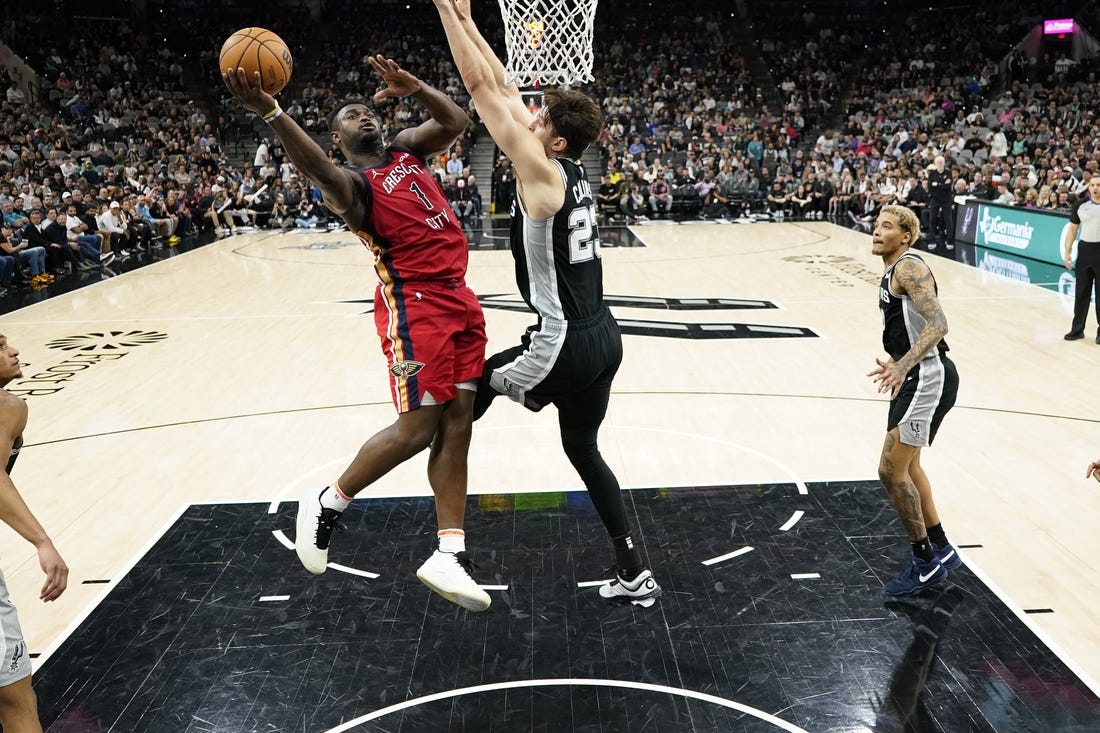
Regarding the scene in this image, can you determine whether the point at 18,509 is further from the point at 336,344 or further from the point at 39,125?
the point at 39,125

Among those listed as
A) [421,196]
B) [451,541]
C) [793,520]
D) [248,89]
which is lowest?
[793,520]

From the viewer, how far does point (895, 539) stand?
4590 millimetres

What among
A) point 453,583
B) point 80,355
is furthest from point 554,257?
point 80,355

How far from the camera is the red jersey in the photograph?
3547 mm

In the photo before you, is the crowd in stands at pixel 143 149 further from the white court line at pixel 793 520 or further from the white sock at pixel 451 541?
the white court line at pixel 793 520

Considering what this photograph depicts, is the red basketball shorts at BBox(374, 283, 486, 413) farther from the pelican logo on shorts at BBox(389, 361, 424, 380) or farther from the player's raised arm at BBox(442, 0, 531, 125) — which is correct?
the player's raised arm at BBox(442, 0, 531, 125)

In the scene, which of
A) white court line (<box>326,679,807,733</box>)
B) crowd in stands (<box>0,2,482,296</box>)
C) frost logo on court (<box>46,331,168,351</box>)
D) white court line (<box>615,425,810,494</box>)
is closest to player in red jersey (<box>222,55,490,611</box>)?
white court line (<box>326,679,807,733</box>)

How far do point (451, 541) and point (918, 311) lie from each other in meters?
2.10

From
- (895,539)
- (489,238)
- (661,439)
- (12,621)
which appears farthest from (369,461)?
(489,238)

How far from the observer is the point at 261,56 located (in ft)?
11.5

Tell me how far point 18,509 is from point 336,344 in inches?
267

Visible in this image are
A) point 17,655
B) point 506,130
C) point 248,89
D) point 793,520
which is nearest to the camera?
point 17,655

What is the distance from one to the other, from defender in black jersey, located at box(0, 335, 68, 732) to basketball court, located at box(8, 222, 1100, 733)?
23.5 inches

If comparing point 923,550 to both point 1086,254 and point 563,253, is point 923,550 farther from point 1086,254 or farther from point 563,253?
point 1086,254
